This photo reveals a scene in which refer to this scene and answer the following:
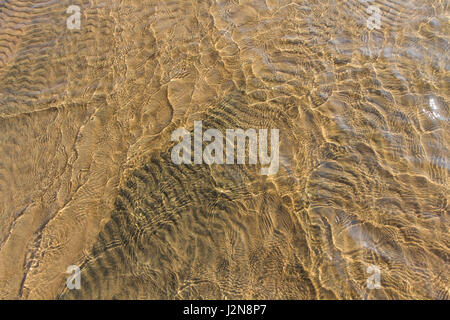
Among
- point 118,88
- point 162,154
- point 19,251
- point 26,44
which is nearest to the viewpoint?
point 19,251

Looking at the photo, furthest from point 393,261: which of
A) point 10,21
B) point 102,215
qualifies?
point 10,21

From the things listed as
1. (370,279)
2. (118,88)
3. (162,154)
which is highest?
(118,88)

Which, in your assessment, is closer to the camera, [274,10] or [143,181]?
[143,181]

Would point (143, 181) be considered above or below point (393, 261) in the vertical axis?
above

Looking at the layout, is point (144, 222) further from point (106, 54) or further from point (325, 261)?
point (106, 54)
